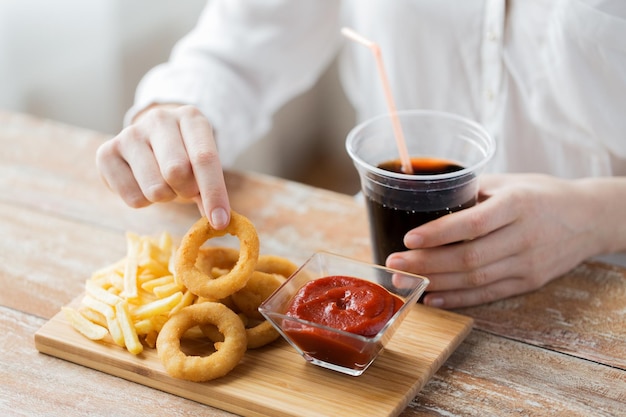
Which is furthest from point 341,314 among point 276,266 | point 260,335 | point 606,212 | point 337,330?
point 606,212

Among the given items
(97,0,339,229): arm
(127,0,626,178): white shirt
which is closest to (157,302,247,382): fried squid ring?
(97,0,339,229): arm

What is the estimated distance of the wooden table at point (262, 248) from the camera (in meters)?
1.10

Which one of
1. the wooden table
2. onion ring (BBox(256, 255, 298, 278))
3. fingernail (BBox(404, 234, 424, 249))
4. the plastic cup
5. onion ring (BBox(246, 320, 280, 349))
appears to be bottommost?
the wooden table

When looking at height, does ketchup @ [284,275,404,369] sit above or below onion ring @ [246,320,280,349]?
above

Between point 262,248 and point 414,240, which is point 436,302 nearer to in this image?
point 414,240

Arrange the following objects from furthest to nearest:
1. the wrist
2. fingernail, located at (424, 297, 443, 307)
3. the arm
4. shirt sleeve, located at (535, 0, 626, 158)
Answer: the arm, shirt sleeve, located at (535, 0, 626, 158), the wrist, fingernail, located at (424, 297, 443, 307)

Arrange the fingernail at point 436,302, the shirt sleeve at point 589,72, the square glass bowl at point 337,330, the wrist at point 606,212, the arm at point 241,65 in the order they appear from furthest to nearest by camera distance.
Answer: the arm at point 241,65, the shirt sleeve at point 589,72, the wrist at point 606,212, the fingernail at point 436,302, the square glass bowl at point 337,330

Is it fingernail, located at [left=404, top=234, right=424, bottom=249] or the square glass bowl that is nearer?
the square glass bowl

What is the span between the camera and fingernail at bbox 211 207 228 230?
1.16m

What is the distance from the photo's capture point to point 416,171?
4.36ft

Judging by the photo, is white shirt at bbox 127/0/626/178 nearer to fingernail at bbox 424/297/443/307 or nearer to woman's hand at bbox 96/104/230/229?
woman's hand at bbox 96/104/230/229

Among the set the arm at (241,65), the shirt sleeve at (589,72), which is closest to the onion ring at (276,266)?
the arm at (241,65)

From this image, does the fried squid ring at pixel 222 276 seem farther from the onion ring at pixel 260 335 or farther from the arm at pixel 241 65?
the arm at pixel 241 65

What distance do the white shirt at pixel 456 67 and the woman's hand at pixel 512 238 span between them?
0.31 metres
